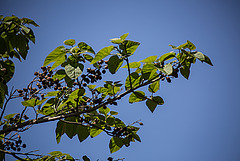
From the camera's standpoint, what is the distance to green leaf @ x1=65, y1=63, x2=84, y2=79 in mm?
2090

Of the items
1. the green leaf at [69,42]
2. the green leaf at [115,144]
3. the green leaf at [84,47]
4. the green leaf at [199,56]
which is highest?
the green leaf at [69,42]

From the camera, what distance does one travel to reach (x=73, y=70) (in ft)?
7.01

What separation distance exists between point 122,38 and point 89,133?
1.27m

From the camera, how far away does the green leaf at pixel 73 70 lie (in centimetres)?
209

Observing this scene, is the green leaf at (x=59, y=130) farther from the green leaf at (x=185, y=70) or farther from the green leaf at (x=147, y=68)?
the green leaf at (x=185, y=70)

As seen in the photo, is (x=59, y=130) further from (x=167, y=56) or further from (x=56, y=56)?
(x=167, y=56)

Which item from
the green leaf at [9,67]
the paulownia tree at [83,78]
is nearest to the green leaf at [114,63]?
the paulownia tree at [83,78]

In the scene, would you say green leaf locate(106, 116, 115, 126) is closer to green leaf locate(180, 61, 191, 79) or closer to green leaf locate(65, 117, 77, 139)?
green leaf locate(65, 117, 77, 139)

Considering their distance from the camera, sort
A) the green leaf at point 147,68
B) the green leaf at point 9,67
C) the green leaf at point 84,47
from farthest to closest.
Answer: the green leaf at point 9,67
the green leaf at point 84,47
the green leaf at point 147,68

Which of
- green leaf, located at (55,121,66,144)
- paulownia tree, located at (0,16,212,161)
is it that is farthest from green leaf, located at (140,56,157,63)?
green leaf, located at (55,121,66,144)

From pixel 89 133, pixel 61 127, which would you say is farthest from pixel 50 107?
pixel 89 133

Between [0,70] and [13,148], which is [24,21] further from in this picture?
[13,148]

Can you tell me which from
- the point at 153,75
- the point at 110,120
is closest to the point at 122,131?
the point at 110,120

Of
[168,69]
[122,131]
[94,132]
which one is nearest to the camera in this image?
[168,69]
